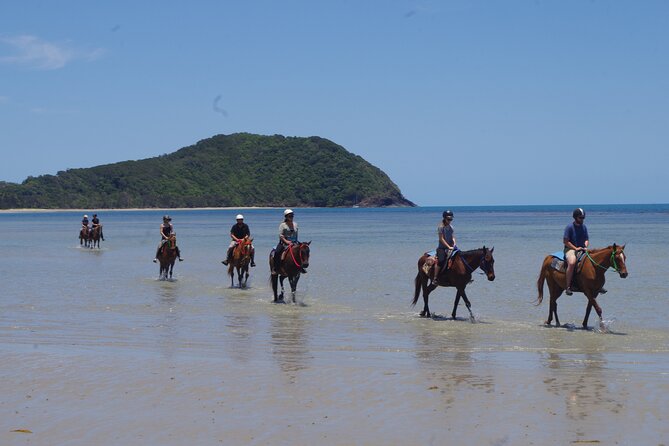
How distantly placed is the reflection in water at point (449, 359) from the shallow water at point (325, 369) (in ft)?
0.10

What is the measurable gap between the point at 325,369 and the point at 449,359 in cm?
192

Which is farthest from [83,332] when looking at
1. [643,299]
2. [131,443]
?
[643,299]

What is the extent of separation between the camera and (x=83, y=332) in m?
13.5

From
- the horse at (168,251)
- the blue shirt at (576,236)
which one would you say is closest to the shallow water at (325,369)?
the blue shirt at (576,236)

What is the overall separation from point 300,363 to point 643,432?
4649mm

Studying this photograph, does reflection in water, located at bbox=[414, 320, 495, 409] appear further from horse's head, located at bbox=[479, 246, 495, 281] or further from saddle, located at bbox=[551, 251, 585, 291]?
saddle, located at bbox=[551, 251, 585, 291]

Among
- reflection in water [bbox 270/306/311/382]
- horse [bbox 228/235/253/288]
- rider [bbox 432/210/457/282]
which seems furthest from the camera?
horse [bbox 228/235/253/288]

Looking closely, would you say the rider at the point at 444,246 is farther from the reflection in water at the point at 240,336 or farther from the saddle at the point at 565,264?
the reflection in water at the point at 240,336

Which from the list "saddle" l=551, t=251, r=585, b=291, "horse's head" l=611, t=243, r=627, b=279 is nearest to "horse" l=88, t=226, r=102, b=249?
"saddle" l=551, t=251, r=585, b=291

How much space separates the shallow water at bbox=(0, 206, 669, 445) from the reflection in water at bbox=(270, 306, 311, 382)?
4cm

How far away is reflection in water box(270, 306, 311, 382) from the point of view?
1079cm

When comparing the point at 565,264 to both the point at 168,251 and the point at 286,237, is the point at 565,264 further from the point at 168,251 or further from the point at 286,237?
→ the point at 168,251

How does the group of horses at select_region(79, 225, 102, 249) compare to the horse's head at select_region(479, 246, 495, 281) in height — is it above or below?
below

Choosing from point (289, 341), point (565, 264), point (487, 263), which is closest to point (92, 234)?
point (487, 263)
